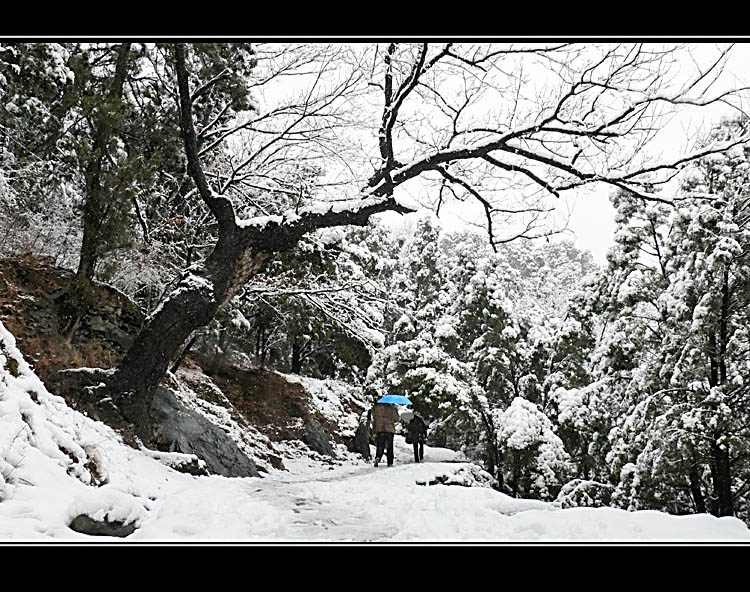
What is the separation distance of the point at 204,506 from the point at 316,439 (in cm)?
1110

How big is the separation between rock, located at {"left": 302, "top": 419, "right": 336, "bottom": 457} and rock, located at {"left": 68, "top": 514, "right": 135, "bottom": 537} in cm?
1187

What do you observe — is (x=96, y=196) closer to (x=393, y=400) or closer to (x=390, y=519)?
(x=390, y=519)

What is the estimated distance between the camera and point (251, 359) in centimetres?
2195

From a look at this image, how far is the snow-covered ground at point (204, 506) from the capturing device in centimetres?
348

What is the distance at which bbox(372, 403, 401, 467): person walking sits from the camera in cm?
1071

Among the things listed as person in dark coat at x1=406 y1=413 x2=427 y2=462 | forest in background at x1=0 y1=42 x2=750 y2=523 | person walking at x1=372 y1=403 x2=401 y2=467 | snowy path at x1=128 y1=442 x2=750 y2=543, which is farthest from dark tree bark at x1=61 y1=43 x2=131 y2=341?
person in dark coat at x1=406 y1=413 x2=427 y2=462

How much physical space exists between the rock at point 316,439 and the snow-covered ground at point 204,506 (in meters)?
8.90

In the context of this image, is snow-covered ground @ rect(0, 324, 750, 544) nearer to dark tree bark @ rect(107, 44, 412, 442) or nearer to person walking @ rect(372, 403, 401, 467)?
dark tree bark @ rect(107, 44, 412, 442)

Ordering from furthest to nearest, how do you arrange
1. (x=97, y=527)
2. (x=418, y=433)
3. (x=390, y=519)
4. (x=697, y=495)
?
(x=418, y=433) → (x=697, y=495) → (x=390, y=519) → (x=97, y=527)

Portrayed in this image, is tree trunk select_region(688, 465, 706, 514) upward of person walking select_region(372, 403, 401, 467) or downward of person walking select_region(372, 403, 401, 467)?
downward

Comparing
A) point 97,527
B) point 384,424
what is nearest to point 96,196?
point 97,527

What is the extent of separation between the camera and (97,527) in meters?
3.42
